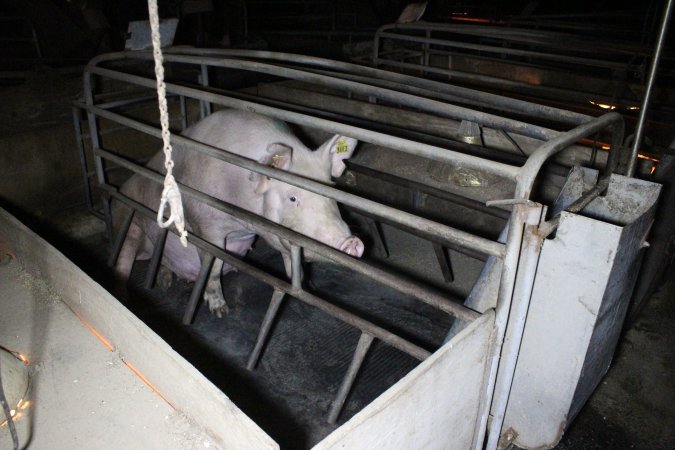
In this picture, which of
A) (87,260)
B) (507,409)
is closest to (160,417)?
(507,409)

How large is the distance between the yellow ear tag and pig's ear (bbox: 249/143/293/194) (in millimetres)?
328

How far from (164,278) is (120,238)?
51cm

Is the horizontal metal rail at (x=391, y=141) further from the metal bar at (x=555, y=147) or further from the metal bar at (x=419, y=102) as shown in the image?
the metal bar at (x=419, y=102)

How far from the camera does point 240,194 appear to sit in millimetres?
3299

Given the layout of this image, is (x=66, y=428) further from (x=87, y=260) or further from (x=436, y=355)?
(x=87, y=260)

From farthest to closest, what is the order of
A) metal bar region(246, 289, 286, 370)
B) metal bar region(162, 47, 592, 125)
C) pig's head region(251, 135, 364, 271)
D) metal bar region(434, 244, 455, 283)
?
metal bar region(434, 244, 455, 283) < pig's head region(251, 135, 364, 271) < metal bar region(246, 289, 286, 370) < metal bar region(162, 47, 592, 125)

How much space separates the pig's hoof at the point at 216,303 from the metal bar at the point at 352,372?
1.42 metres

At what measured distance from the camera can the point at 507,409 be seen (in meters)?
1.99

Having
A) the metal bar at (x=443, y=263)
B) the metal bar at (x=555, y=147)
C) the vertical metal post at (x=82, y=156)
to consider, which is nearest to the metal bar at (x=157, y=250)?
the vertical metal post at (x=82, y=156)

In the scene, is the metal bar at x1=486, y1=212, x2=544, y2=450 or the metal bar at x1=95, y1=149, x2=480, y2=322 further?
the metal bar at x1=95, y1=149, x2=480, y2=322

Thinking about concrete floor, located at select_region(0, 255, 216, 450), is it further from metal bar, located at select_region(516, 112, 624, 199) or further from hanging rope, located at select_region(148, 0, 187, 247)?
metal bar, located at select_region(516, 112, 624, 199)

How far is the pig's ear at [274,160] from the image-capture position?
2828mm

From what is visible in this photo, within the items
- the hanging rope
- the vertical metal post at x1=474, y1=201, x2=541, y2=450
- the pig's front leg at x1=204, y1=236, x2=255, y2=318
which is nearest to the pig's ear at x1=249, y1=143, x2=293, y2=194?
the pig's front leg at x1=204, y1=236, x2=255, y2=318

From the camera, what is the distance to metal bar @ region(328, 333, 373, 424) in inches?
89.0
